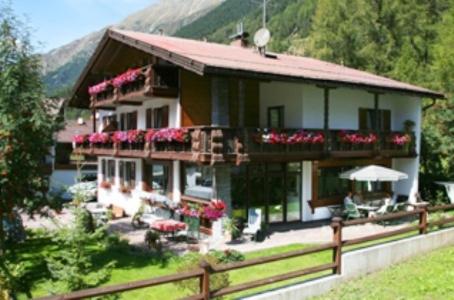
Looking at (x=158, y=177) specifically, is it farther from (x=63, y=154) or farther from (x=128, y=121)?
(x=63, y=154)

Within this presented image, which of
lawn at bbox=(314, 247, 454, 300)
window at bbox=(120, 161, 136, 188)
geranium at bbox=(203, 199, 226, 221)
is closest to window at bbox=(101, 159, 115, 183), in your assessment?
window at bbox=(120, 161, 136, 188)

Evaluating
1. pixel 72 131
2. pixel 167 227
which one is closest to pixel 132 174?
pixel 167 227

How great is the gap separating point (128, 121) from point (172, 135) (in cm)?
842

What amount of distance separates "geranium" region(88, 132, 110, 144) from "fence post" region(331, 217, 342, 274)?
15.1 meters

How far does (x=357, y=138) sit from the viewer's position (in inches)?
719

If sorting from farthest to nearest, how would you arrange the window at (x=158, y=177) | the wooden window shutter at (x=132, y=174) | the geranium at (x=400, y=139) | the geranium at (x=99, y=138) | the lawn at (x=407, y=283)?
the wooden window shutter at (x=132, y=174)
the geranium at (x=99, y=138)
the geranium at (x=400, y=139)
the window at (x=158, y=177)
the lawn at (x=407, y=283)

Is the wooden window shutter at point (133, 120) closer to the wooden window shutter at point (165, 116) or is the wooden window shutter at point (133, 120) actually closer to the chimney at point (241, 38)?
the wooden window shutter at point (165, 116)

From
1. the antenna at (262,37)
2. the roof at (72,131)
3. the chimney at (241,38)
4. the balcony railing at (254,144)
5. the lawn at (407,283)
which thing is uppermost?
the chimney at (241,38)

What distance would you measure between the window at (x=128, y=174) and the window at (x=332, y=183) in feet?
29.6

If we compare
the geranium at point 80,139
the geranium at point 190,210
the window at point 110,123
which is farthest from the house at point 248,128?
the geranium at point 80,139

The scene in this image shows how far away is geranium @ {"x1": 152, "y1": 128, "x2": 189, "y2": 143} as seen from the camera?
1549 cm

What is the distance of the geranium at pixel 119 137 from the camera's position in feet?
65.6

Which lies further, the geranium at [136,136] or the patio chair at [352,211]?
the geranium at [136,136]

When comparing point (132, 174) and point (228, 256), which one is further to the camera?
point (132, 174)
